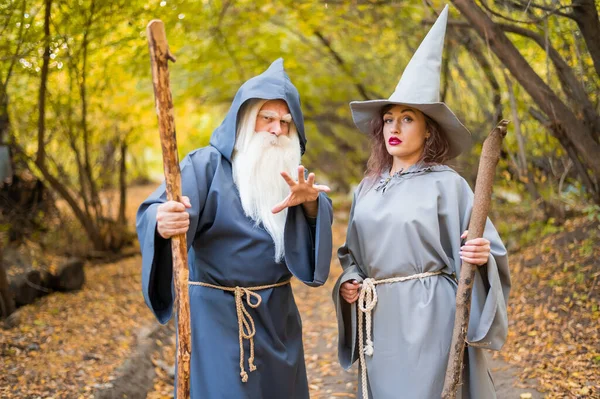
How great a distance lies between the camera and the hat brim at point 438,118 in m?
2.74

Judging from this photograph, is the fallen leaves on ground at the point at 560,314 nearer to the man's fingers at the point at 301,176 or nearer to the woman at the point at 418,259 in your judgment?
the woman at the point at 418,259

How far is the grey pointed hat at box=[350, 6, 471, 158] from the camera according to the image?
275cm

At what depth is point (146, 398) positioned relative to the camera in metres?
4.36

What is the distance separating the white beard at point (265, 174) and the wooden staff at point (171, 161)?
559 millimetres

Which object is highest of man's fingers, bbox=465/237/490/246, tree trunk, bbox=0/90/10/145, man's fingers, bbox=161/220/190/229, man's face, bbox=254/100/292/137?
tree trunk, bbox=0/90/10/145

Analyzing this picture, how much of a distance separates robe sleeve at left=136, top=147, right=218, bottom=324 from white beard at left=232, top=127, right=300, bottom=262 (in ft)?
0.52

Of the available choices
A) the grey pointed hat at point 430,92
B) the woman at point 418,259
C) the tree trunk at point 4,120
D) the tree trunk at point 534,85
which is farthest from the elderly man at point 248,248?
the tree trunk at point 4,120

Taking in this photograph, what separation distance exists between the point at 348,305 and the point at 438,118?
103cm

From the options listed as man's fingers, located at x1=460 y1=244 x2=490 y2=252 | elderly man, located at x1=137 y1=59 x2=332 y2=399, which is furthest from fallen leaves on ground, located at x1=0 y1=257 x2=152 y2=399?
man's fingers, located at x1=460 y1=244 x2=490 y2=252

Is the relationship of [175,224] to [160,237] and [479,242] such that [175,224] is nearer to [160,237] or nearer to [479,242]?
[160,237]

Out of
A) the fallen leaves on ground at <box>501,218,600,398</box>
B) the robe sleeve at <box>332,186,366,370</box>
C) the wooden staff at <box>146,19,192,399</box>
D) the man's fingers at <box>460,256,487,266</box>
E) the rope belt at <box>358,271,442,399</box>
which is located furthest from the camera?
the fallen leaves on ground at <box>501,218,600,398</box>

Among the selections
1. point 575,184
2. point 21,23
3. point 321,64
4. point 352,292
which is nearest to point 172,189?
point 352,292

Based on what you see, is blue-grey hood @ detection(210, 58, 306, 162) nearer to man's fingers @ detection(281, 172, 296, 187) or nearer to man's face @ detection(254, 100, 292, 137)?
man's face @ detection(254, 100, 292, 137)

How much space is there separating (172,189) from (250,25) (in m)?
5.85
